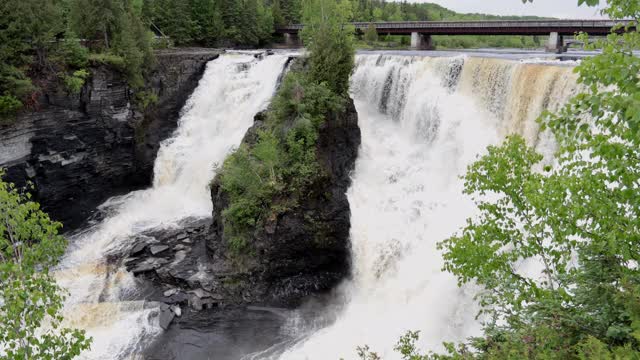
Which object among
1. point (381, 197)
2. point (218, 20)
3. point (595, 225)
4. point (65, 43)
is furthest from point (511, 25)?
point (595, 225)

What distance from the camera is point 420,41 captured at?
4981 centimetres

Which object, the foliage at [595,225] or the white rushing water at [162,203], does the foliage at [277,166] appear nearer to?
the white rushing water at [162,203]

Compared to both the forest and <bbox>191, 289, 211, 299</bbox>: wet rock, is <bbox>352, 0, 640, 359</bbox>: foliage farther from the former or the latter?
the forest

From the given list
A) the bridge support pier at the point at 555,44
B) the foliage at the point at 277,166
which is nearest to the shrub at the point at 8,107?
the foliage at the point at 277,166

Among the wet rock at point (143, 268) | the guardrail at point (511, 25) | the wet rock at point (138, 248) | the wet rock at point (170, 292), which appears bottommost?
the wet rock at point (170, 292)

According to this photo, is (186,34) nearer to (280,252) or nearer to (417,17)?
(280,252)

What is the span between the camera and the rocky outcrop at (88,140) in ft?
86.1

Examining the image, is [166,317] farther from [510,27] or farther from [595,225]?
[510,27]

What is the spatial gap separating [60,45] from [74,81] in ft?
9.27

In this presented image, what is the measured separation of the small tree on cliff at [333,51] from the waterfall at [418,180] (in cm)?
397

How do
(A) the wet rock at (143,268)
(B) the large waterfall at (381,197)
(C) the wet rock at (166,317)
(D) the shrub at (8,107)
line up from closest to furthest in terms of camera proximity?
(B) the large waterfall at (381,197) < (C) the wet rock at (166,317) < (A) the wet rock at (143,268) < (D) the shrub at (8,107)

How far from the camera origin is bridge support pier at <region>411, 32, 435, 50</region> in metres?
49.1

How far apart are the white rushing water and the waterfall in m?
6.83

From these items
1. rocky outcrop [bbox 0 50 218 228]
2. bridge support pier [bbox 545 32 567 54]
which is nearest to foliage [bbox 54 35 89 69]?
rocky outcrop [bbox 0 50 218 228]
